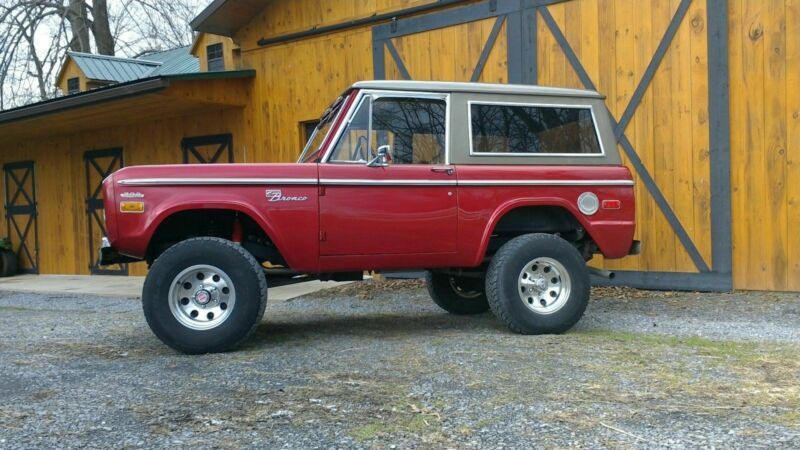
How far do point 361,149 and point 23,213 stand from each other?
38.6 ft

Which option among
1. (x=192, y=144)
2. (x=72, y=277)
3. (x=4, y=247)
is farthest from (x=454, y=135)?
(x=4, y=247)

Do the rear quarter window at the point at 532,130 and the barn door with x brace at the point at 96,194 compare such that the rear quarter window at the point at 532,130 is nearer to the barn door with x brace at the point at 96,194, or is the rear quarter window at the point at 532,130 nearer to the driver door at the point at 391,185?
the driver door at the point at 391,185

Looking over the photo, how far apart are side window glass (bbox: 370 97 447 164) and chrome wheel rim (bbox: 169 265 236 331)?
5.11ft

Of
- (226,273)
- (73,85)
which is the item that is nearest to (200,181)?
(226,273)

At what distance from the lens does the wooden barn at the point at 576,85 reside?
286 inches

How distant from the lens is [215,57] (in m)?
12.3

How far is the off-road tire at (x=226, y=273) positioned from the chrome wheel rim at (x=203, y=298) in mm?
37

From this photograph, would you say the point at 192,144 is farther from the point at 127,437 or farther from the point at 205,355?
the point at 127,437

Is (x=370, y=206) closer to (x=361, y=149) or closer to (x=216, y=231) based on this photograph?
(x=361, y=149)

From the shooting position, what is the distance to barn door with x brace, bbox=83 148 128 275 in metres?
12.5

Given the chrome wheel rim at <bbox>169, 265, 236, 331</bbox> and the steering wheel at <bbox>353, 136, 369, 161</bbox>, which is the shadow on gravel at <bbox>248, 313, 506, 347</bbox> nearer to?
the chrome wheel rim at <bbox>169, 265, 236, 331</bbox>

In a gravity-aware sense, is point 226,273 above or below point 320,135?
below

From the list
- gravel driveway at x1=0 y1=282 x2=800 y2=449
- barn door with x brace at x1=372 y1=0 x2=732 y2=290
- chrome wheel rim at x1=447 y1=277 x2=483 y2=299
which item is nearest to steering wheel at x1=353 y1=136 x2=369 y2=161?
gravel driveway at x1=0 y1=282 x2=800 y2=449

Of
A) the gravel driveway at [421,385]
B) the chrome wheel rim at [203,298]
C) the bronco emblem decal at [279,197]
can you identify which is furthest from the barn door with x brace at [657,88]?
the chrome wheel rim at [203,298]
